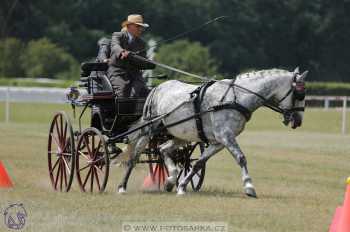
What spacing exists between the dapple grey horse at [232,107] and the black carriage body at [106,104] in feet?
1.92

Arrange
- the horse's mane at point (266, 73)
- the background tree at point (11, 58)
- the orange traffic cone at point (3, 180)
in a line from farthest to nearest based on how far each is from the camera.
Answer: the background tree at point (11, 58) → the orange traffic cone at point (3, 180) → the horse's mane at point (266, 73)

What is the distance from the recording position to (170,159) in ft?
44.1

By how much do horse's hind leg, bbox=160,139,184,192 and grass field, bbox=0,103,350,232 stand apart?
162mm

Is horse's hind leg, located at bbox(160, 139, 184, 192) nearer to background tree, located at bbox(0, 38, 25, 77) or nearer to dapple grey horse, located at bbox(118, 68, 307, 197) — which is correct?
dapple grey horse, located at bbox(118, 68, 307, 197)

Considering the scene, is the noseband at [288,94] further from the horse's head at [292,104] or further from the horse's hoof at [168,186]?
the horse's hoof at [168,186]

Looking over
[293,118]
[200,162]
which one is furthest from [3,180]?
[293,118]

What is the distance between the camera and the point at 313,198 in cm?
1287

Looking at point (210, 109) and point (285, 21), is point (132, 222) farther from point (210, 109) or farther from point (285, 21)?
point (285, 21)

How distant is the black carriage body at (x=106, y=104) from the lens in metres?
13.6

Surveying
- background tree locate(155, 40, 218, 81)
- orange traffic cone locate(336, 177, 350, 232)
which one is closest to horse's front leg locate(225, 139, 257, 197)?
orange traffic cone locate(336, 177, 350, 232)

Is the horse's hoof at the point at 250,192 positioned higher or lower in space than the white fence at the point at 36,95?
lower

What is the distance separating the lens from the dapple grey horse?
1252cm

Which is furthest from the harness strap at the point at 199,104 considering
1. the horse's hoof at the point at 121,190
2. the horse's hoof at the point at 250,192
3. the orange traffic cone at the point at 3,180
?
the orange traffic cone at the point at 3,180

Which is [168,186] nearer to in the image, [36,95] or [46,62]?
[36,95]
